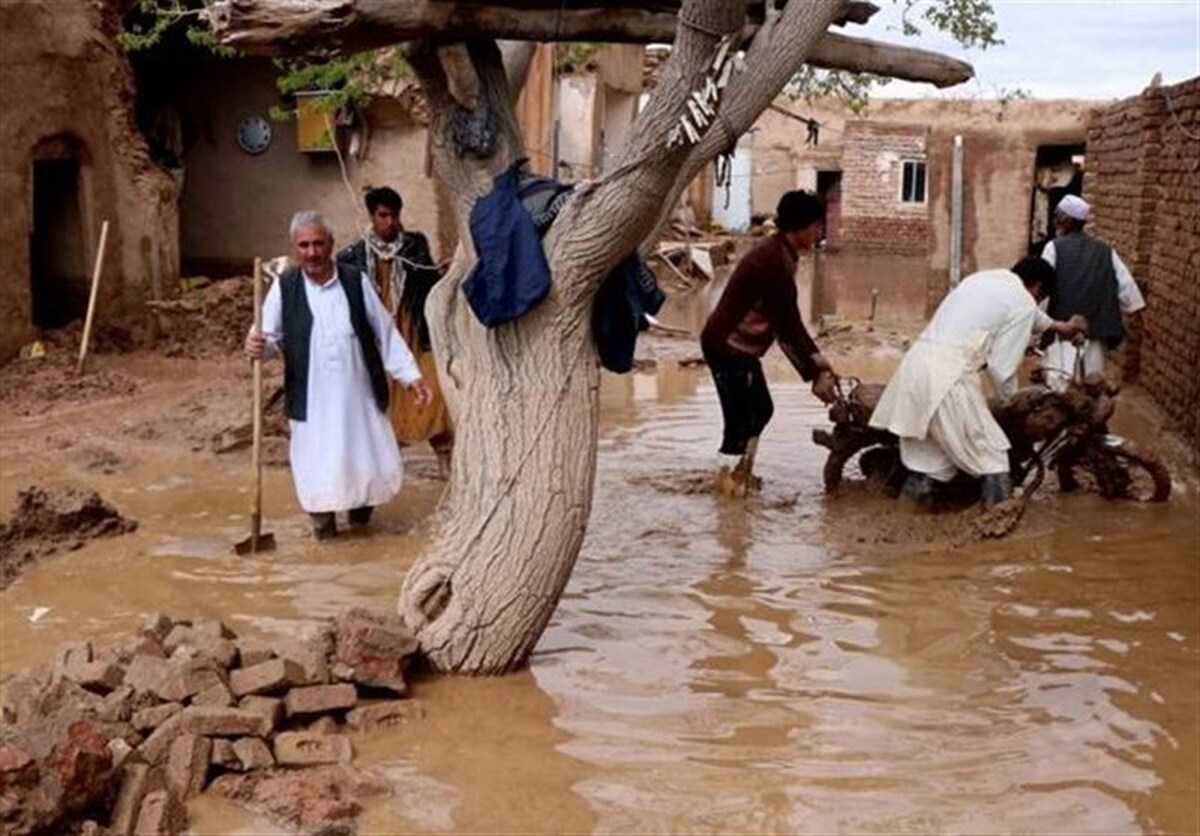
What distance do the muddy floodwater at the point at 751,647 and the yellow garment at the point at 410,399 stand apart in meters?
0.36

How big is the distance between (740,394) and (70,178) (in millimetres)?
8017

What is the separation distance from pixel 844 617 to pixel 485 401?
1.85 metres

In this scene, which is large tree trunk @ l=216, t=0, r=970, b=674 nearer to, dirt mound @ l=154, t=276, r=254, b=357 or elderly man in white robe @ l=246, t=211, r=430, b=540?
elderly man in white robe @ l=246, t=211, r=430, b=540

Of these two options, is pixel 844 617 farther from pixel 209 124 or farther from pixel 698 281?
pixel 698 281

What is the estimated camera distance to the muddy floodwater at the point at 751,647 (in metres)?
4.36

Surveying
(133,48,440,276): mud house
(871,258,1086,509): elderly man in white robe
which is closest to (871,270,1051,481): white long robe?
(871,258,1086,509): elderly man in white robe

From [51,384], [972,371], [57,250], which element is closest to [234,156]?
[57,250]

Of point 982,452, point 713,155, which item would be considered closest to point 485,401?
point 713,155

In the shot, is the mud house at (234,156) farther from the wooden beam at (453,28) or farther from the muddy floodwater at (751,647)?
the wooden beam at (453,28)

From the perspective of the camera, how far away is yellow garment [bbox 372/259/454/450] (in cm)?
824

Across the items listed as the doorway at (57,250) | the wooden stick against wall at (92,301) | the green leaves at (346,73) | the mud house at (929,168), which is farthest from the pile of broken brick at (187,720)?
the doorway at (57,250)

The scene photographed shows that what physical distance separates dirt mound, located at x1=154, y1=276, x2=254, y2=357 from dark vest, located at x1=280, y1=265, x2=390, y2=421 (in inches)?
283

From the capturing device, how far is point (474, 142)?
5438 mm

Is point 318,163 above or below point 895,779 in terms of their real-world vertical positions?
above
